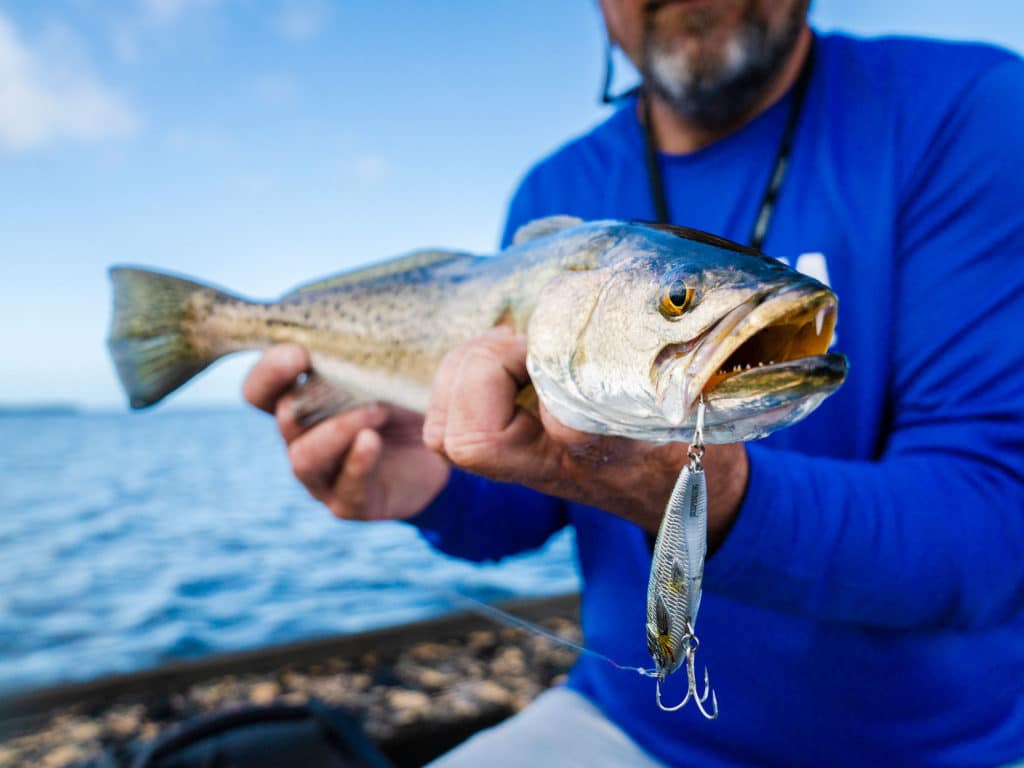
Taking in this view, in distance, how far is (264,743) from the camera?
269 cm

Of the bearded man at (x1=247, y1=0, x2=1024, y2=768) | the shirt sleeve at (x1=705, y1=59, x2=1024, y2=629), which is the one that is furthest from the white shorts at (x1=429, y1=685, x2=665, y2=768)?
the shirt sleeve at (x1=705, y1=59, x2=1024, y2=629)

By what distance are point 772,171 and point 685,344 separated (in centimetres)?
167

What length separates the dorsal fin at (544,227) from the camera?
1.84 m

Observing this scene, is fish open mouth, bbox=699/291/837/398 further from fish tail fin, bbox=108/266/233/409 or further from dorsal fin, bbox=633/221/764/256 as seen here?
fish tail fin, bbox=108/266/233/409

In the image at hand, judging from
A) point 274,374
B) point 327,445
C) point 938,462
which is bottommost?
point 938,462

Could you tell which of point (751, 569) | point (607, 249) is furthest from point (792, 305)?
point (751, 569)

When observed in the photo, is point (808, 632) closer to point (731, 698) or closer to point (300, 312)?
point (731, 698)

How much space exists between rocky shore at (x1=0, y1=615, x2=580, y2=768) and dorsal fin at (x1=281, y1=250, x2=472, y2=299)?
247cm

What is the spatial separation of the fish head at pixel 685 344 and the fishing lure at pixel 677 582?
0.13 meters

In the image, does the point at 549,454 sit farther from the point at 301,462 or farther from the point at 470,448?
the point at 301,462

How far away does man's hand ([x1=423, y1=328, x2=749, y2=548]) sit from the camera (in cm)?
141

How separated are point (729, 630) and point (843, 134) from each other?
1.62 meters

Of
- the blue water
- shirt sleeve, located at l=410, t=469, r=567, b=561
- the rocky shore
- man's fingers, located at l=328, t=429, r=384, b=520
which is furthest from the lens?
the blue water

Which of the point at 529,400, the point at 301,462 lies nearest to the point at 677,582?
the point at 529,400
